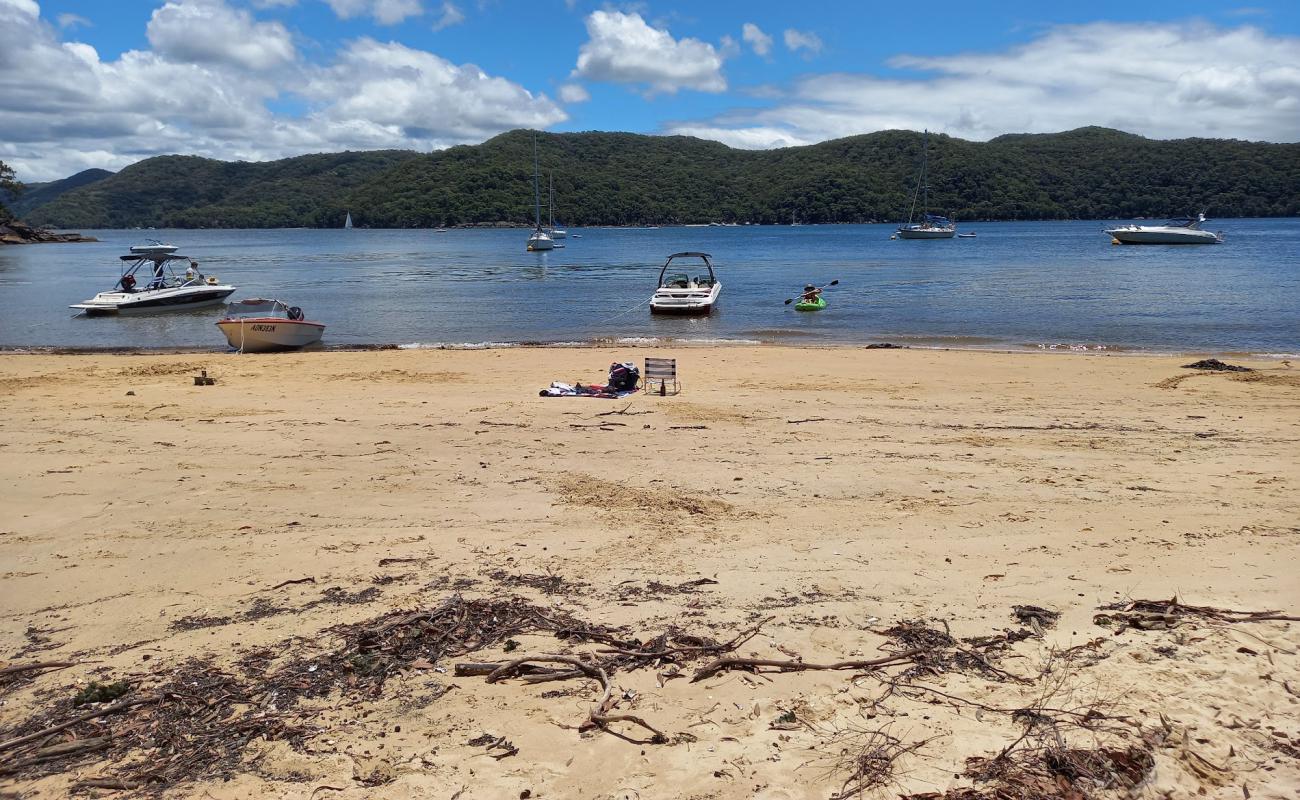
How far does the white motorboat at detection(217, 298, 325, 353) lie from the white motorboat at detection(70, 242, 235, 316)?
436 inches

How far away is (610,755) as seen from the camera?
3.66m

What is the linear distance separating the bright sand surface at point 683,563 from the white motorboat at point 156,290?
64.7ft

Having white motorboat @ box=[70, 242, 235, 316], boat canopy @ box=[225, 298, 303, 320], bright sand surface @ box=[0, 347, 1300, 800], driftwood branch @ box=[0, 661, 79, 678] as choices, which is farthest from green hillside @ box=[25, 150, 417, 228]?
driftwood branch @ box=[0, 661, 79, 678]

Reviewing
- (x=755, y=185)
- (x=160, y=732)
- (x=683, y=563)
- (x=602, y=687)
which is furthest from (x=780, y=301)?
(x=755, y=185)

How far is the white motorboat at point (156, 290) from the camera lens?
28844mm

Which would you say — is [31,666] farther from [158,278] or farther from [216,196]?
[216,196]

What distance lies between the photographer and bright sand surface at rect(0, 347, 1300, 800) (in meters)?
3.68

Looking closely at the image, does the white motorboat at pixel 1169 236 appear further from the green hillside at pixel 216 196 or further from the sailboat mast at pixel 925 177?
the green hillside at pixel 216 196

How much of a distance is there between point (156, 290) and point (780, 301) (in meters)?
23.3

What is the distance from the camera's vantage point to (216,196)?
186 m

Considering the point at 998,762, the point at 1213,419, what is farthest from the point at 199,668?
the point at 1213,419

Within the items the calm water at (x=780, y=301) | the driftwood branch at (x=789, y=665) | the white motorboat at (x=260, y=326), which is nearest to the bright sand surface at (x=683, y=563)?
the driftwood branch at (x=789, y=665)

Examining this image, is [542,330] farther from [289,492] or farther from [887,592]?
[887,592]

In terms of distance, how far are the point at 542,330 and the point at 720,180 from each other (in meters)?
145
